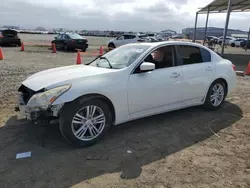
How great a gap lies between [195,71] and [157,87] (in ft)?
3.63

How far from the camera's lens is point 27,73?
9281 mm

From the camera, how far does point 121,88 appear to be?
393cm

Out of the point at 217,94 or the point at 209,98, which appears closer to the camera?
the point at 209,98

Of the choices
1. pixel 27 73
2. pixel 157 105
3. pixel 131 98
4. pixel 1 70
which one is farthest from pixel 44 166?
pixel 1 70

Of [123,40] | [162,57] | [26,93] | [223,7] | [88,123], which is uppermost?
[223,7]

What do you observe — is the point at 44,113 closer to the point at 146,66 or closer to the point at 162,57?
the point at 146,66

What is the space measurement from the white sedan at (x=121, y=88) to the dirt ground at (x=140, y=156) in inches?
13.9

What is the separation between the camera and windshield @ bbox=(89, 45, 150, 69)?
4.33 metres

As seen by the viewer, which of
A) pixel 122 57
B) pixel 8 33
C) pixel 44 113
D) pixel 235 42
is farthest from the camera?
pixel 235 42

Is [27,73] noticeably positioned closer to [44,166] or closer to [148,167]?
[44,166]

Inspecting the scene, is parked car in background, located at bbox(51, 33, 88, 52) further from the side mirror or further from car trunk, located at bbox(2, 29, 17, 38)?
the side mirror

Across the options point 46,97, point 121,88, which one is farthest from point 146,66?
point 46,97

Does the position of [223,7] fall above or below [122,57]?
above

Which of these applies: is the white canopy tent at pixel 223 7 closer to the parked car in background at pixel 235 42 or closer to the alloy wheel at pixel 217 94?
the parked car in background at pixel 235 42
